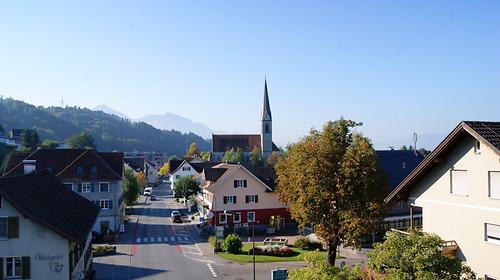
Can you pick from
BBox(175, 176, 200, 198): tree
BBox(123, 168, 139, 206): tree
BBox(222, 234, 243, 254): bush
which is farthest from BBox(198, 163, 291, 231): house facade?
BBox(175, 176, 200, 198): tree

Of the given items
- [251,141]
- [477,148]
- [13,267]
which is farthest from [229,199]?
[251,141]

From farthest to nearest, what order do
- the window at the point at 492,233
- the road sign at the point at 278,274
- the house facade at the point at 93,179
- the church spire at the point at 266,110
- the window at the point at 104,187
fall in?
1. the church spire at the point at 266,110
2. the window at the point at 104,187
3. the house facade at the point at 93,179
4. the road sign at the point at 278,274
5. the window at the point at 492,233

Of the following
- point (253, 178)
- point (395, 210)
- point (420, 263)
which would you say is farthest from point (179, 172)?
point (420, 263)

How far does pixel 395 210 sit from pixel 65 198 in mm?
33079

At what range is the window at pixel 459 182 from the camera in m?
21.2

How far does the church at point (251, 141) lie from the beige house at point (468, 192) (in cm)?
14030

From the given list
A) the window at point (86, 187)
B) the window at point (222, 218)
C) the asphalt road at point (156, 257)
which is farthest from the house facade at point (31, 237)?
the window at point (222, 218)

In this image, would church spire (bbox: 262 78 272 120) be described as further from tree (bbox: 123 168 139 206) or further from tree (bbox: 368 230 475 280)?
tree (bbox: 368 230 475 280)

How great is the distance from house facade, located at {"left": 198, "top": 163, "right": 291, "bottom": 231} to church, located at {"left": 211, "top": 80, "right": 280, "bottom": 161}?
10112 centimetres

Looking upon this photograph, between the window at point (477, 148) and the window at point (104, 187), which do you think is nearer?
the window at point (477, 148)

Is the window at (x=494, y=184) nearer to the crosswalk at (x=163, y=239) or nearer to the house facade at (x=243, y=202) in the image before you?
the crosswalk at (x=163, y=239)

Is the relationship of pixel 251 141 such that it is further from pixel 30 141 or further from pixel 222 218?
pixel 222 218

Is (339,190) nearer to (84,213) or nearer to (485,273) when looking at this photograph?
(485,273)

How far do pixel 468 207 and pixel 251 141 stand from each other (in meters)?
153
